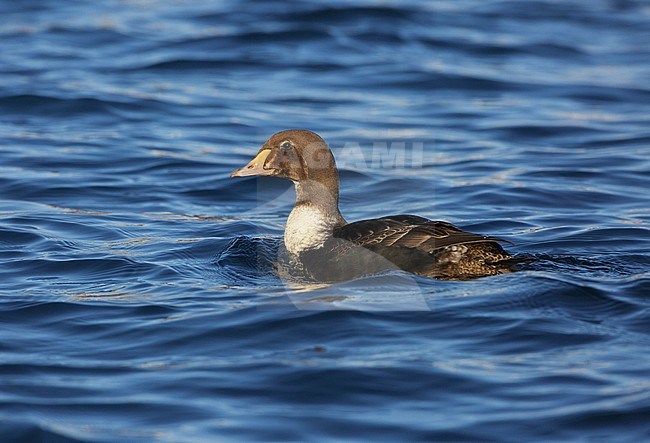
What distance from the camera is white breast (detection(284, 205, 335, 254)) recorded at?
7.65 metres

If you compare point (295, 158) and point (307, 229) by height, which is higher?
point (295, 158)

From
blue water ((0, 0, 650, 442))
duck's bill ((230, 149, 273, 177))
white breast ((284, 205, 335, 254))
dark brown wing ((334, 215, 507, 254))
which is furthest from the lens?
duck's bill ((230, 149, 273, 177))

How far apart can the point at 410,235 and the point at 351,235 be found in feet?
1.50

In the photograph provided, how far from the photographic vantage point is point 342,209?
9992 millimetres

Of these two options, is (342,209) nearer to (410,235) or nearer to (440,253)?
(410,235)

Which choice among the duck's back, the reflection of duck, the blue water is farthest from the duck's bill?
the duck's back

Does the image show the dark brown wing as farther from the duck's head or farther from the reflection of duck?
the duck's head

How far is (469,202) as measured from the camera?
391 inches

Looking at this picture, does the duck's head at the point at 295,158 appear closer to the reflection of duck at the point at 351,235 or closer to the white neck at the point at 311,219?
the reflection of duck at the point at 351,235

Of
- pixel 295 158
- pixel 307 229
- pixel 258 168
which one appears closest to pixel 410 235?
pixel 307 229

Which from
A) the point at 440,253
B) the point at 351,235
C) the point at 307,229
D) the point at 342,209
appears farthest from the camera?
the point at 342,209

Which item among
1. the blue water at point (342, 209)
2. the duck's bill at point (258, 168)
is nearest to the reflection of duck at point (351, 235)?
the duck's bill at point (258, 168)

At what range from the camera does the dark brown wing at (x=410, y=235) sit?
6.88 m

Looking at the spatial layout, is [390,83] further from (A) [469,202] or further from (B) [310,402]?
(B) [310,402]
